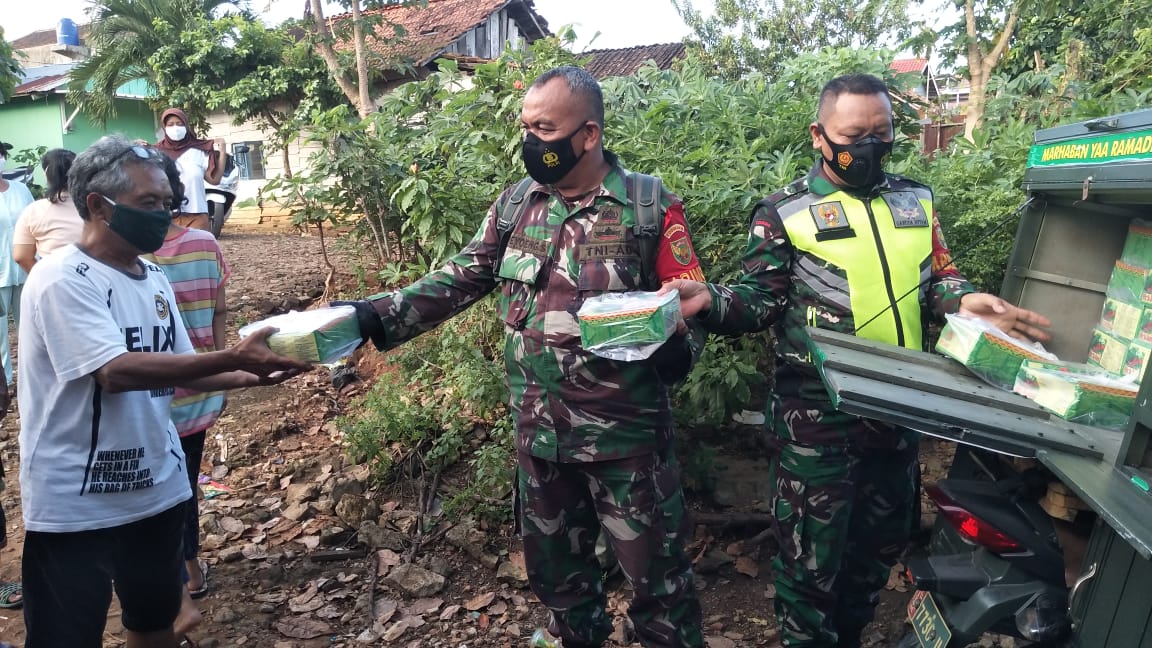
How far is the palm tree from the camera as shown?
1593cm

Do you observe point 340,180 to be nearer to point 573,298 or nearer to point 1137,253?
point 573,298

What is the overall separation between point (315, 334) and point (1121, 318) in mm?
2612

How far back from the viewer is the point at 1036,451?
1871mm

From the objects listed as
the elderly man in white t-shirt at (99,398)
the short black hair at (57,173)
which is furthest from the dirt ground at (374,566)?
the short black hair at (57,173)

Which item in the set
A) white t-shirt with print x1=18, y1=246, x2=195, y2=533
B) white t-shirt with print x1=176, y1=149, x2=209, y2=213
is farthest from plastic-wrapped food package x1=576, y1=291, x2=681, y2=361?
white t-shirt with print x1=176, y1=149, x2=209, y2=213

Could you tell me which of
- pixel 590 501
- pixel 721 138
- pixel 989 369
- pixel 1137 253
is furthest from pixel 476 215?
pixel 1137 253

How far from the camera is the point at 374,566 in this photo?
3.75 metres

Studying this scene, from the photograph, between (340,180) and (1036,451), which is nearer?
(1036,451)

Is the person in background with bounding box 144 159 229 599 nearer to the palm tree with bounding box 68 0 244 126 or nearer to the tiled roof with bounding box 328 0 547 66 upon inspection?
the tiled roof with bounding box 328 0 547 66

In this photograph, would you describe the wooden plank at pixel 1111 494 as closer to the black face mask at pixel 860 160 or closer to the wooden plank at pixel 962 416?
the wooden plank at pixel 962 416

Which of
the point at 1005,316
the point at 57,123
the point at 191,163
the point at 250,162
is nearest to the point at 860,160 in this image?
the point at 1005,316

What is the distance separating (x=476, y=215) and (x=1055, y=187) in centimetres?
255

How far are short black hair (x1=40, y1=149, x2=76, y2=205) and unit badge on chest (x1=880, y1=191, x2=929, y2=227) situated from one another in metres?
3.63

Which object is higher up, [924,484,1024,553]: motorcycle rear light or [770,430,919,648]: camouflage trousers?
[924,484,1024,553]: motorcycle rear light
